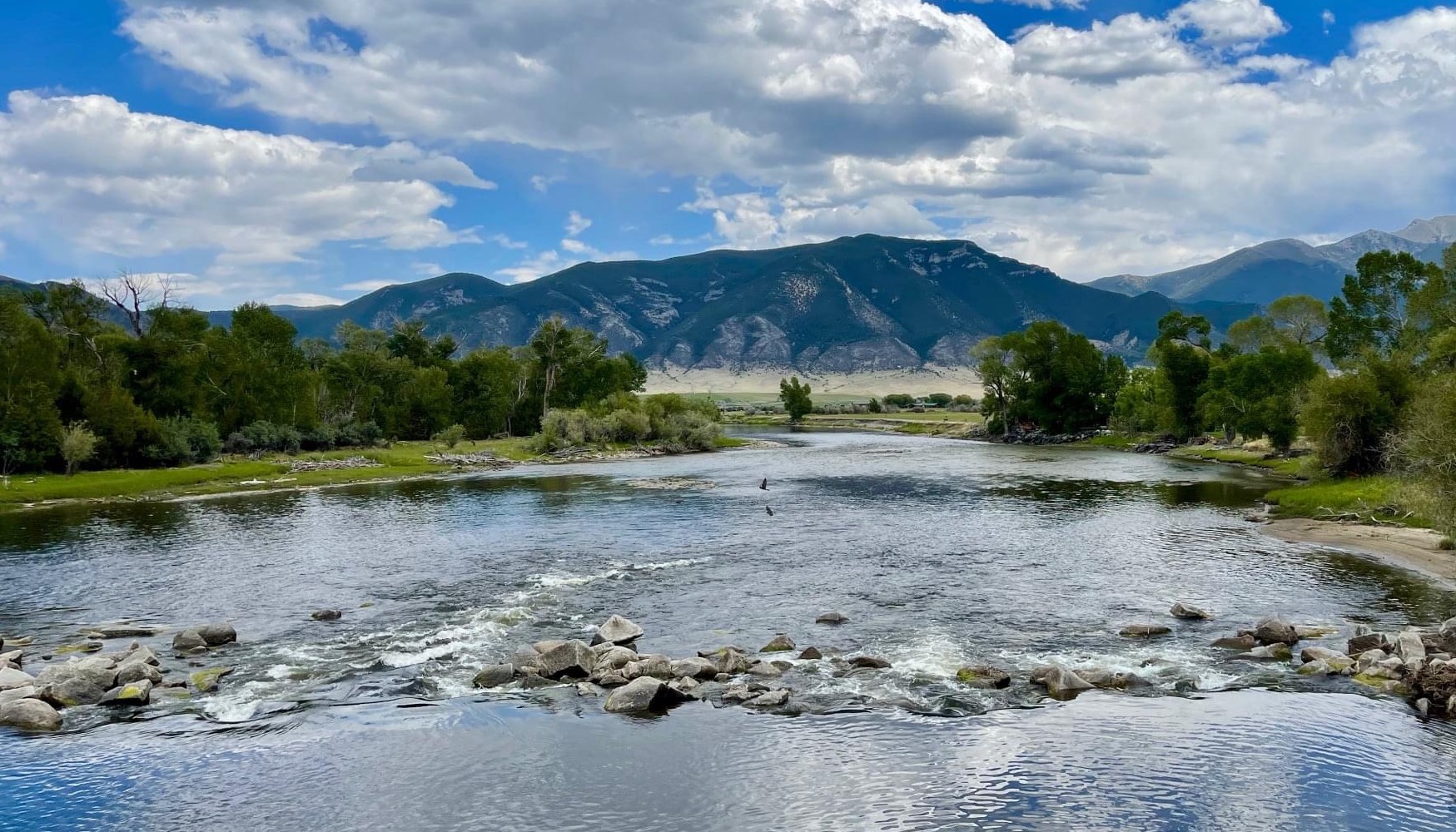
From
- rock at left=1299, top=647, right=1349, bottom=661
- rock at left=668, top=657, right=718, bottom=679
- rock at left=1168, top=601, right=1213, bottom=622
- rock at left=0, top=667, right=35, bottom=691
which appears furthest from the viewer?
rock at left=1168, top=601, right=1213, bottom=622

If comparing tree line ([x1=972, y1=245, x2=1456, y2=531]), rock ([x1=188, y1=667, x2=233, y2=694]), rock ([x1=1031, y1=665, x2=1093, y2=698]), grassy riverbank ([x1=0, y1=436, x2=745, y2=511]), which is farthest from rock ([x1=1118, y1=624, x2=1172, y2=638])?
grassy riverbank ([x1=0, y1=436, x2=745, y2=511])

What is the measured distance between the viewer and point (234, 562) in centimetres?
4147

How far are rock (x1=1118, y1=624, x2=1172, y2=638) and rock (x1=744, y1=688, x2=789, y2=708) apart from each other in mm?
12066

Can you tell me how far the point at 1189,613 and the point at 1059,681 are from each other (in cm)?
999

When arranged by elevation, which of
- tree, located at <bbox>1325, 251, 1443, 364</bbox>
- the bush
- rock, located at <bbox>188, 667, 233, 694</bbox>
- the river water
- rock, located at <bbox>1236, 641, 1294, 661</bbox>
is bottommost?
the river water

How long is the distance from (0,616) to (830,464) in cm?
7988

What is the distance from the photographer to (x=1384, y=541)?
136ft

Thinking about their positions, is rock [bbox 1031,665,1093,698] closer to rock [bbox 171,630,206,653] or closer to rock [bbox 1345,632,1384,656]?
rock [bbox 1345,632,1384,656]

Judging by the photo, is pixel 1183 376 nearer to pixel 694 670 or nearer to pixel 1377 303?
pixel 1377 303

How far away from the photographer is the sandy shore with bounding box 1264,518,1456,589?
117ft

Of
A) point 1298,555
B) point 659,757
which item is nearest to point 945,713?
point 659,757

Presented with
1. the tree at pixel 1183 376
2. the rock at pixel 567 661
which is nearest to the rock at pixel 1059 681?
the rock at pixel 567 661

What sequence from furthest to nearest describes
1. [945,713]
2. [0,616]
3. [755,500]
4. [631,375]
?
1. [631,375]
2. [755,500]
3. [0,616]
4. [945,713]

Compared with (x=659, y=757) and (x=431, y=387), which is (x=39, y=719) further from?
(x=431, y=387)
